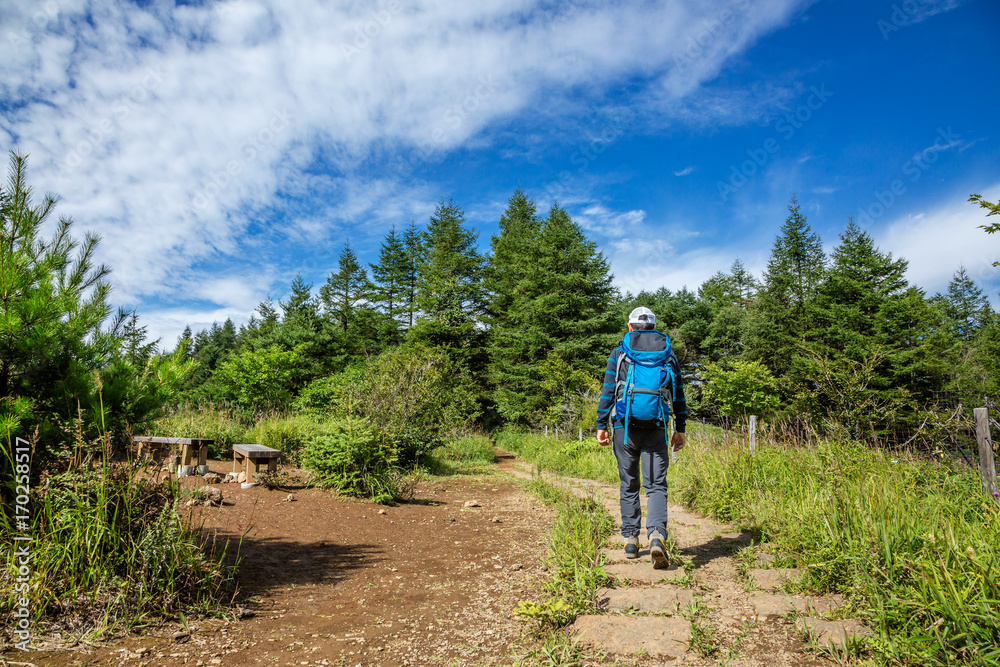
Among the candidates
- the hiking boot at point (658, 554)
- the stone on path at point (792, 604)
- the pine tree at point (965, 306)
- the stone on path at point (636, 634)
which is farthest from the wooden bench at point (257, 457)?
the pine tree at point (965, 306)

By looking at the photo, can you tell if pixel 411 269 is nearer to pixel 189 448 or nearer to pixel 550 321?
pixel 550 321

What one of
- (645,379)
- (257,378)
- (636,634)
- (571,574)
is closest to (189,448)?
(571,574)

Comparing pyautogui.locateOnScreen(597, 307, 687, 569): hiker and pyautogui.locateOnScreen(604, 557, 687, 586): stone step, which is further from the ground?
pyautogui.locateOnScreen(597, 307, 687, 569): hiker

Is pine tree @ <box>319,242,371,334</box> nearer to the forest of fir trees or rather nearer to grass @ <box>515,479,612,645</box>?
the forest of fir trees

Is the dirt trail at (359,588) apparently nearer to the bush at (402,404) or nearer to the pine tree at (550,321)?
the bush at (402,404)

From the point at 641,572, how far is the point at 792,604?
93cm

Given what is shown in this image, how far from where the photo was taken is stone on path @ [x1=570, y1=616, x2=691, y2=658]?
2229 mm

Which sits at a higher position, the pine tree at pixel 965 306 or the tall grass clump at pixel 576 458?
the pine tree at pixel 965 306

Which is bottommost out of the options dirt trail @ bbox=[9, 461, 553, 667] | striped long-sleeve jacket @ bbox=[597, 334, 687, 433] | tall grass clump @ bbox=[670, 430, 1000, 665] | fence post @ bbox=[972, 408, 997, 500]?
dirt trail @ bbox=[9, 461, 553, 667]

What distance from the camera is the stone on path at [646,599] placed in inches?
104

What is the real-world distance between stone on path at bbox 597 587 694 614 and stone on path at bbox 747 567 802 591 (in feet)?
1.62

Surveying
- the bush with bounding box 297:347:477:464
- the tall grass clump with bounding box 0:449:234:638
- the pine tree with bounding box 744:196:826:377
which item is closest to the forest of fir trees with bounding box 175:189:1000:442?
the pine tree with bounding box 744:196:826:377

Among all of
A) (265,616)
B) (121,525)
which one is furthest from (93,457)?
(265,616)

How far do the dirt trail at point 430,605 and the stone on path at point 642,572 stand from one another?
0.01m
